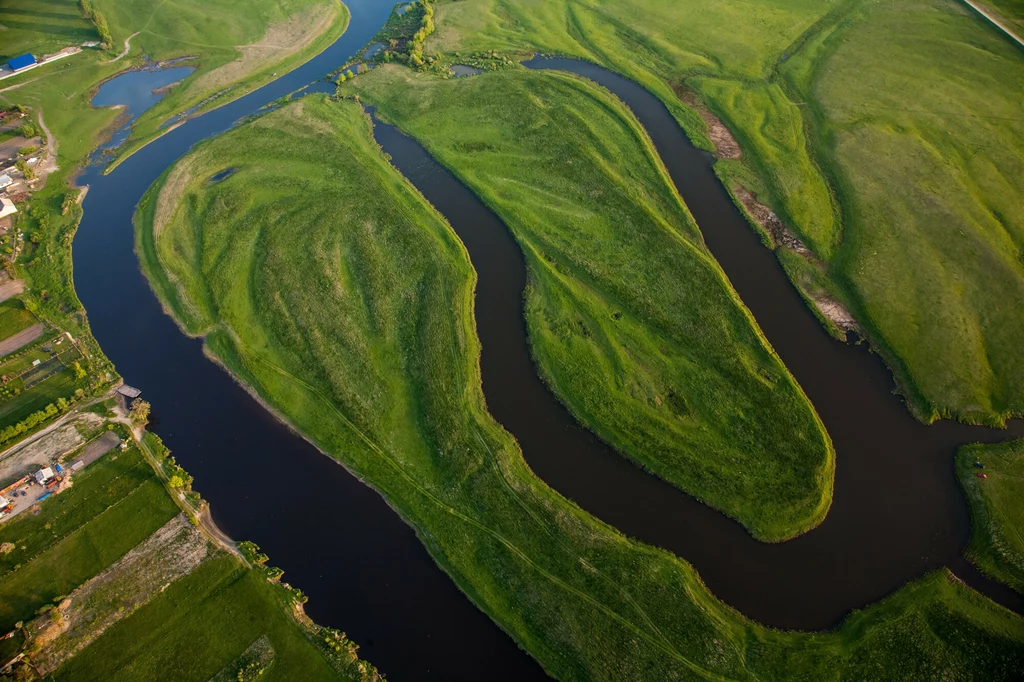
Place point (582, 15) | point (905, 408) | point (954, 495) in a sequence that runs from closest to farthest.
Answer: point (954, 495) < point (905, 408) < point (582, 15)

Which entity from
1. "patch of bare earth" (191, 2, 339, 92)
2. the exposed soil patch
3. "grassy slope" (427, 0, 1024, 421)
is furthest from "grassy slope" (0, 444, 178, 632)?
"patch of bare earth" (191, 2, 339, 92)

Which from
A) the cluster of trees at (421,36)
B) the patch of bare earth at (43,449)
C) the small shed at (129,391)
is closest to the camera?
the patch of bare earth at (43,449)

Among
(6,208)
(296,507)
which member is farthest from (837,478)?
(6,208)

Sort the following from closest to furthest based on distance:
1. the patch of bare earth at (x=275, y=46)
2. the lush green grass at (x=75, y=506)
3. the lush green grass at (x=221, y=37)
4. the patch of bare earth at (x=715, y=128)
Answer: the lush green grass at (x=75, y=506) < the patch of bare earth at (x=715, y=128) < the lush green grass at (x=221, y=37) < the patch of bare earth at (x=275, y=46)

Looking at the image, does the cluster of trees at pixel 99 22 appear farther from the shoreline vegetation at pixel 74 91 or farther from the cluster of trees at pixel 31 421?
the cluster of trees at pixel 31 421

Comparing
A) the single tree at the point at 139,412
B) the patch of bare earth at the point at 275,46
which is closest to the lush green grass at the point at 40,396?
the single tree at the point at 139,412

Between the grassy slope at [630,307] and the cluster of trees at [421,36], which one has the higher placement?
the cluster of trees at [421,36]

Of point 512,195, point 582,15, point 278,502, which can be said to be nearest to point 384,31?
point 582,15

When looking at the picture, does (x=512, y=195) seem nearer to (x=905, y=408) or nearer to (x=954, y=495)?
(x=905, y=408)
